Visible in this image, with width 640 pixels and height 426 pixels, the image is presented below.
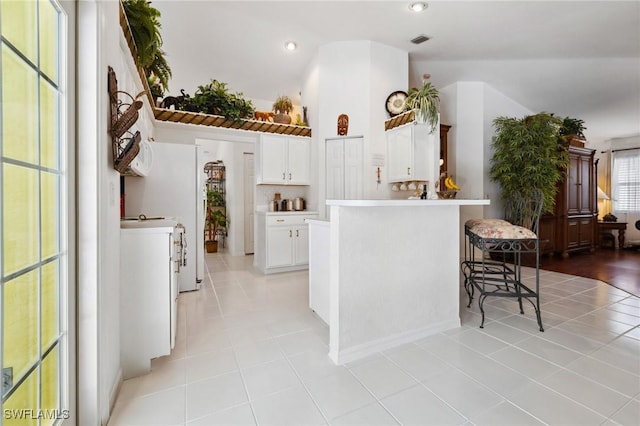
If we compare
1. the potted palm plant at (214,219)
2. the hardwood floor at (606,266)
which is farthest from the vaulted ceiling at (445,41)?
the hardwood floor at (606,266)

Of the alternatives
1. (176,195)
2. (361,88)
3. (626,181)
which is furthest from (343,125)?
(626,181)

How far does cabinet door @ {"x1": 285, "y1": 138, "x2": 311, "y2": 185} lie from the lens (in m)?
4.72

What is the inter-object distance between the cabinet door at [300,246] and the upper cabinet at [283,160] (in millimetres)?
823

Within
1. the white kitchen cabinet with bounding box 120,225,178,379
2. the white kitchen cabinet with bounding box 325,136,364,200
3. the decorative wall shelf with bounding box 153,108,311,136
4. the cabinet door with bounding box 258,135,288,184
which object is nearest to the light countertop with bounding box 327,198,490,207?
the white kitchen cabinet with bounding box 120,225,178,379

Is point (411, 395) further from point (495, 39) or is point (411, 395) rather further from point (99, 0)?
point (495, 39)

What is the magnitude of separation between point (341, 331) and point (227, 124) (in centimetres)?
360

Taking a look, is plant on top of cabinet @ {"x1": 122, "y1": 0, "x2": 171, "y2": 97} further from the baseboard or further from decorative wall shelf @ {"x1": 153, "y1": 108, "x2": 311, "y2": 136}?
the baseboard

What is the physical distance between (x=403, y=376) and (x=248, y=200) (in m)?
4.99

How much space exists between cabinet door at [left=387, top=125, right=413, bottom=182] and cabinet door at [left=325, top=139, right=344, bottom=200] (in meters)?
0.71

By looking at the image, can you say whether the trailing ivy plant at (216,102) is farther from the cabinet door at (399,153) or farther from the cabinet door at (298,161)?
the cabinet door at (399,153)

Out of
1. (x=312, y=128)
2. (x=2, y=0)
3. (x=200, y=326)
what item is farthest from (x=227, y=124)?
(x=2, y=0)

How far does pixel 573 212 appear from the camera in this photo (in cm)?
546

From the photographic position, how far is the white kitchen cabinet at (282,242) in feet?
14.0

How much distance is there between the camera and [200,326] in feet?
7.97
